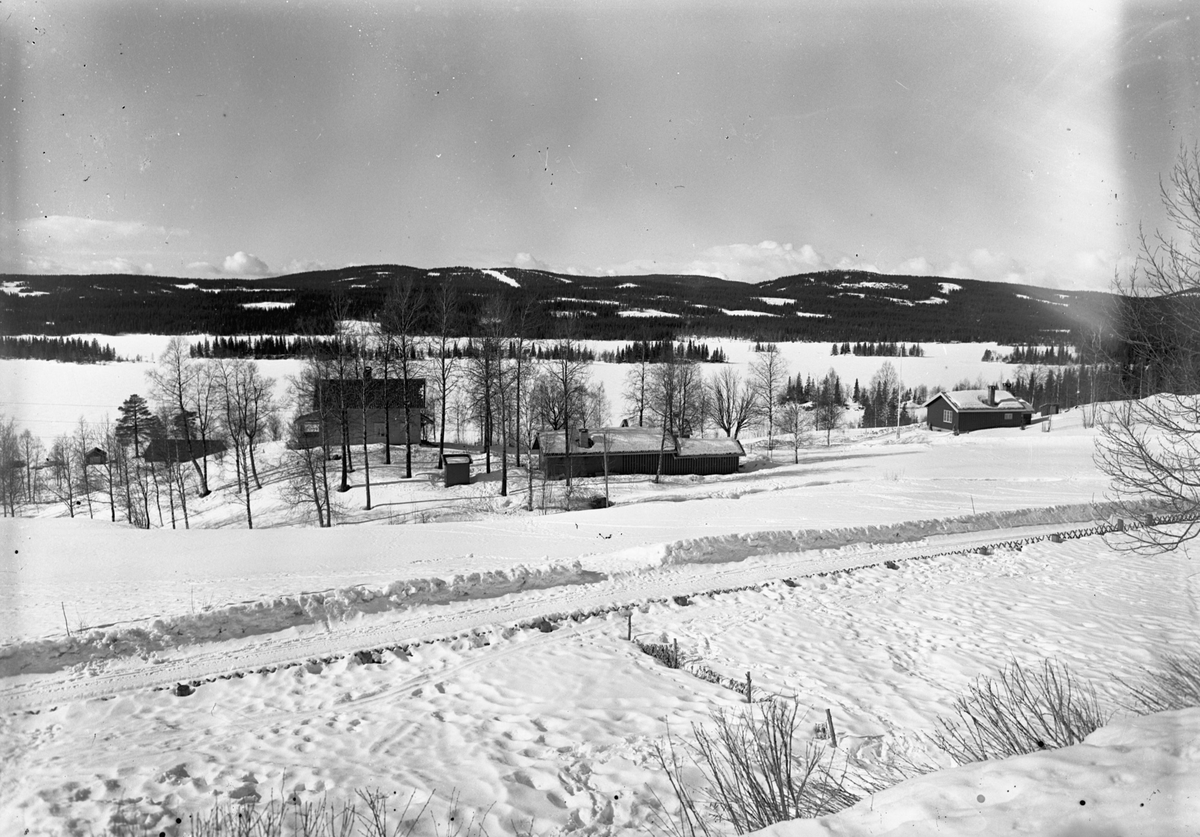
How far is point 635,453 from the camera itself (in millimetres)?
43344

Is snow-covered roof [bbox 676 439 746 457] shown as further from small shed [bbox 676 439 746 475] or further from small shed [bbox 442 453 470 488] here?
small shed [bbox 442 453 470 488]

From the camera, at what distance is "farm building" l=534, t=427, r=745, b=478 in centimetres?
4100

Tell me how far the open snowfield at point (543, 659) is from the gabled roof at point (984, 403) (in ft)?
148

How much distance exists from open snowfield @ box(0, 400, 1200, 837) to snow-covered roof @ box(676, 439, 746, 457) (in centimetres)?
2369

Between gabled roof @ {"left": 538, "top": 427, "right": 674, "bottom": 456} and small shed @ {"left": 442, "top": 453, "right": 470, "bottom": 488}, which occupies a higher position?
gabled roof @ {"left": 538, "top": 427, "right": 674, "bottom": 456}

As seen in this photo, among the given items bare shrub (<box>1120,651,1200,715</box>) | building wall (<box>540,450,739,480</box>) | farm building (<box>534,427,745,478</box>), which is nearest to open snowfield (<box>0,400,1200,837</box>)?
bare shrub (<box>1120,651,1200,715</box>)

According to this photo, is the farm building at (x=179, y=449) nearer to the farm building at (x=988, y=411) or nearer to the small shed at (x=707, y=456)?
the small shed at (x=707, y=456)

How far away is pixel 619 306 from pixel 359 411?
174 ft

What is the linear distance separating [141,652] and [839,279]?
123707mm

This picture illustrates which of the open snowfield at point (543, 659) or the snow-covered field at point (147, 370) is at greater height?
the snow-covered field at point (147, 370)

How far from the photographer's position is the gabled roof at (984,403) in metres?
59.9

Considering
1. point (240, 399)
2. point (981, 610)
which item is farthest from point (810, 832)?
point (240, 399)

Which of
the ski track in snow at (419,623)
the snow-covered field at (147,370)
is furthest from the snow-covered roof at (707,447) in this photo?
the ski track in snow at (419,623)

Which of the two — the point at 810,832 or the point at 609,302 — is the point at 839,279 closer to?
the point at 609,302
